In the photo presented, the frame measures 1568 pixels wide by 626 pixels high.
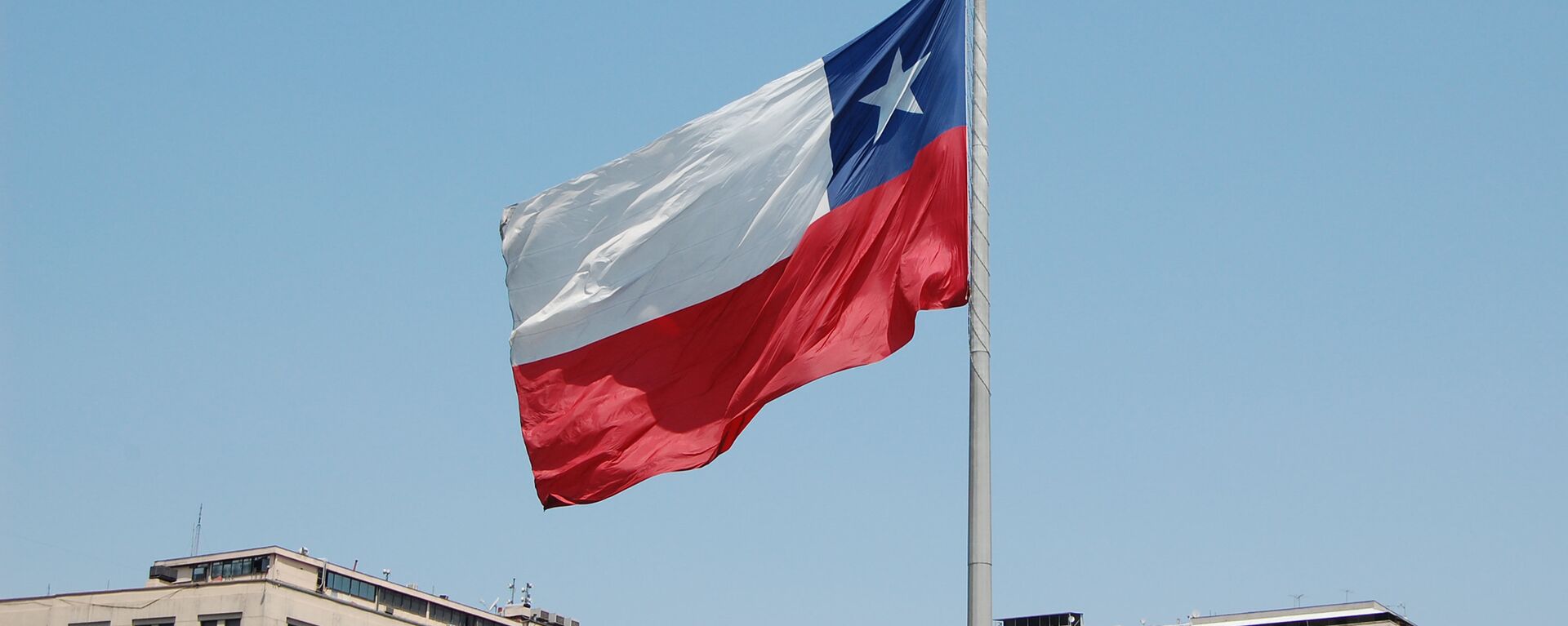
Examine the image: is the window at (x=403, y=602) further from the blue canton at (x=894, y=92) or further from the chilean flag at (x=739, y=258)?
the blue canton at (x=894, y=92)

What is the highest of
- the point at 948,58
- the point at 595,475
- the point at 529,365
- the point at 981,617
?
the point at 948,58

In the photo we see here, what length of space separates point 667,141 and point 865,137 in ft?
8.34

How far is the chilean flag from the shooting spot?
2083 cm

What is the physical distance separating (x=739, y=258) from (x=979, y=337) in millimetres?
3764

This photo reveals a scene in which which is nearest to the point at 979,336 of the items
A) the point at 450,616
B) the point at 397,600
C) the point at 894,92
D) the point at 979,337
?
the point at 979,337

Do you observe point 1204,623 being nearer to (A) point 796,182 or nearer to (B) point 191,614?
(B) point 191,614

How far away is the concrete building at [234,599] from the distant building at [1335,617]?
51.1 metres

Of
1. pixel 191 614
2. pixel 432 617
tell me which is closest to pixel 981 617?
pixel 191 614

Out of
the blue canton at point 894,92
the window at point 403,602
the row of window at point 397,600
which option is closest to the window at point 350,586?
the row of window at point 397,600

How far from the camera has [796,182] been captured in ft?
71.0

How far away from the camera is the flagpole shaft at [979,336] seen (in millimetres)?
18141

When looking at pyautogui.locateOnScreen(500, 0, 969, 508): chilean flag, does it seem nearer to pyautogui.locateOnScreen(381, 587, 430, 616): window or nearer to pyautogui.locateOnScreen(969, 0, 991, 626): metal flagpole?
pyautogui.locateOnScreen(969, 0, 991, 626): metal flagpole

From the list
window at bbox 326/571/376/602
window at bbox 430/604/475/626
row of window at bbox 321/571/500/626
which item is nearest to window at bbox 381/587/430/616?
row of window at bbox 321/571/500/626

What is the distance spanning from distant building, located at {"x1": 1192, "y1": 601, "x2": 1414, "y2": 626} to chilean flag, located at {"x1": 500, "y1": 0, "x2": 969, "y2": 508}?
310 ft
